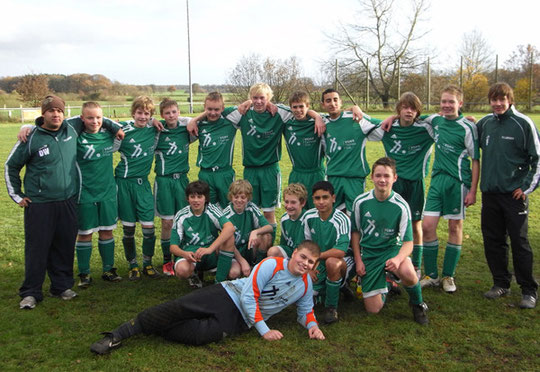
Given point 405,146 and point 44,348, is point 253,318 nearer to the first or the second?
point 44,348

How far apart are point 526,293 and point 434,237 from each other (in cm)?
94

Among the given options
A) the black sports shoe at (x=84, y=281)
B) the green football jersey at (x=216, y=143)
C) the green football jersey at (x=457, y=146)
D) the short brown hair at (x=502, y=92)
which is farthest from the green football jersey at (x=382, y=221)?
the black sports shoe at (x=84, y=281)

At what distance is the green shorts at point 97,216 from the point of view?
4863 mm

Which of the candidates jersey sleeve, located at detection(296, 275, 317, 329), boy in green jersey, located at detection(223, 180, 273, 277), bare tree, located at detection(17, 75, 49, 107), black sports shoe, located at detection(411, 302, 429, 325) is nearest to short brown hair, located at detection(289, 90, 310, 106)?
boy in green jersey, located at detection(223, 180, 273, 277)

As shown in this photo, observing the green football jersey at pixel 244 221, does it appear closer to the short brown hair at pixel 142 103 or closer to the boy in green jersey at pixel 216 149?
the boy in green jersey at pixel 216 149

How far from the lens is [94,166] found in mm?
4855

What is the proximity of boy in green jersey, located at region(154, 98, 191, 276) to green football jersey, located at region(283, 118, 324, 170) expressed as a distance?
4.09ft

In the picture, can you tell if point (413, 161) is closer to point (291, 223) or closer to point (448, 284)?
point (448, 284)

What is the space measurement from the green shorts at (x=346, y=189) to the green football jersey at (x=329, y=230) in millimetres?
750

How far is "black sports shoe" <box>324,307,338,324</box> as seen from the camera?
13.0 ft

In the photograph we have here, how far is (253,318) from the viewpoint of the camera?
3.65m

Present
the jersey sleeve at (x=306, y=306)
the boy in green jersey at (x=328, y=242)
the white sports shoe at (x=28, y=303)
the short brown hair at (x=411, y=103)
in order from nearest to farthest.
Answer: the jersey sleeve at (x=306, y=306)
the boy in green jersey at (x=328, y=242)
the white sports shoe at (x=28, y=303)
the short brown hair at (x=411, y=103)

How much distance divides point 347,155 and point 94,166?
8.52 feet

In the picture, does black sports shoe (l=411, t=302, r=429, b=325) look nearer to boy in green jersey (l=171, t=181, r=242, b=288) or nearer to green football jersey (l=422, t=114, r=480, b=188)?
green football jersey (l=422, t=114, r=480, b=188)
